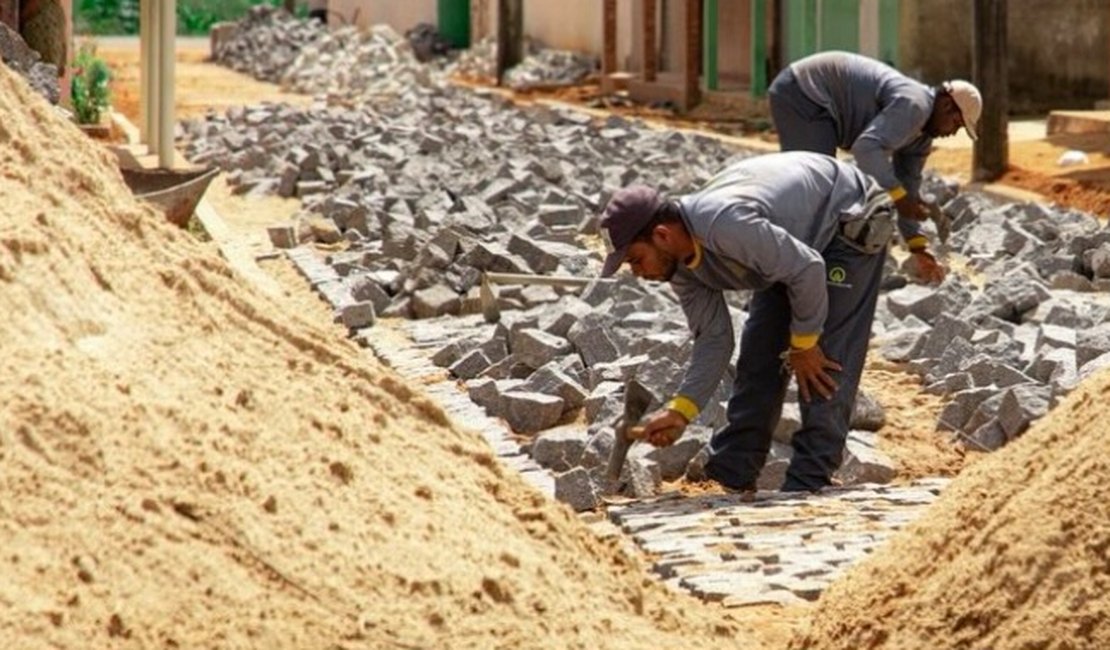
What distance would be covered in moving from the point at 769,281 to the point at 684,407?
1.50 feet

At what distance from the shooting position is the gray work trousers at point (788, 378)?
292 inches

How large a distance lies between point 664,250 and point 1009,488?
2051 millimetres

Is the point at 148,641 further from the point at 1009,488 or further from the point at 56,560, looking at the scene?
the point at 1009,488

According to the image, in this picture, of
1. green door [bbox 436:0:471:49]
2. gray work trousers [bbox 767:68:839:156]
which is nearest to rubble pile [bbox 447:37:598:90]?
green door [bbox 436:0:471:49]

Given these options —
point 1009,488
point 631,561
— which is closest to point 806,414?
point 631,561


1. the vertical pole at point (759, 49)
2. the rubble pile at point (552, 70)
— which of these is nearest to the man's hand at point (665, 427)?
the vertical pole at point (759, 49)

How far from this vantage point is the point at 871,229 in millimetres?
7281

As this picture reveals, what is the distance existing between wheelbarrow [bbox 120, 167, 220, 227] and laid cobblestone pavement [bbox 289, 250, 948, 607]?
168 centimetres

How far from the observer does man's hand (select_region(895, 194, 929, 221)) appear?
9.15 meters

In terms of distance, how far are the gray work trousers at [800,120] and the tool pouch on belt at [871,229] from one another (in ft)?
6.83

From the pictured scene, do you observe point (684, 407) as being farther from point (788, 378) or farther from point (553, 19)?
point (553, 19)

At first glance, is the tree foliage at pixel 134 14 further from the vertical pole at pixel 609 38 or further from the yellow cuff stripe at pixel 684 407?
the yellow cuff stripe at pixel 684 407

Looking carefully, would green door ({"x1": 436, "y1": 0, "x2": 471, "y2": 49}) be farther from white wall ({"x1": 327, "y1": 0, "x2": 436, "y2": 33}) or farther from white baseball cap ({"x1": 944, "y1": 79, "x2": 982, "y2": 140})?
white baseball cap ({"x1": 944, "y1": 79, "x2": 982, "y2": 140})

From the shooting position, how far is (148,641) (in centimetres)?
400
